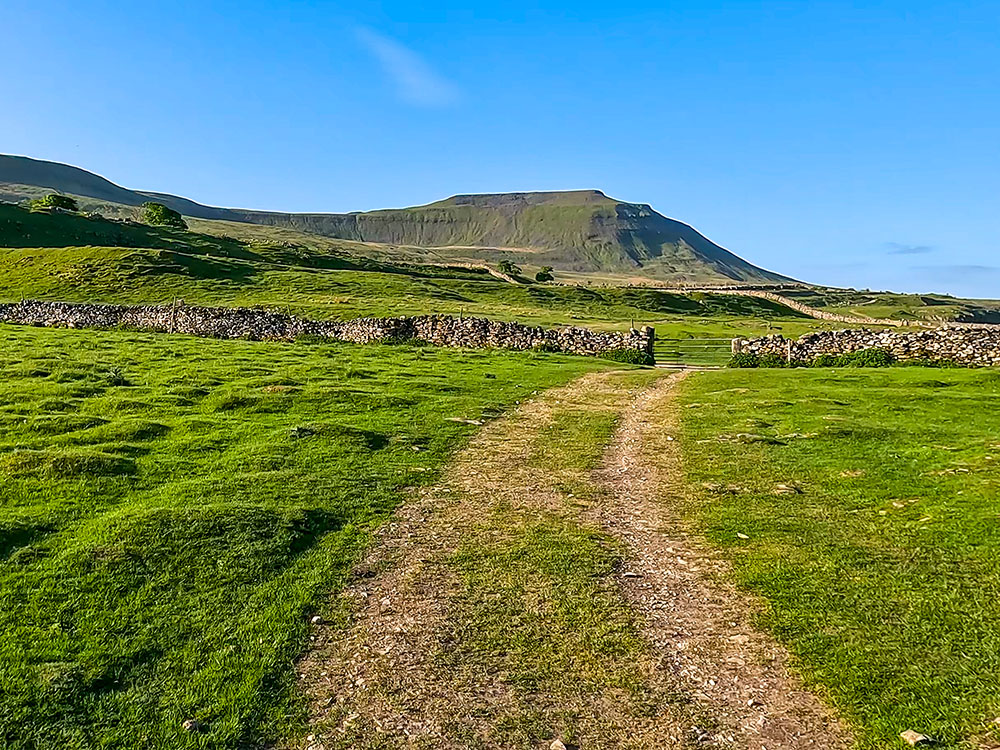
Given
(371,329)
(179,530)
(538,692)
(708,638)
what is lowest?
(371,329)

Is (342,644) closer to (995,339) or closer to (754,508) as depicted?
(754,508)

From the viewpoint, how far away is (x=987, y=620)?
7.92m

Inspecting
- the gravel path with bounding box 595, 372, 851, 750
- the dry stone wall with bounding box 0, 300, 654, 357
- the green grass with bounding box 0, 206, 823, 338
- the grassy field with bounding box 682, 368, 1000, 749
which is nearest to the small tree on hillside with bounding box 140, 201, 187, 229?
the green grass with bounding box 0, 206, 823, 338

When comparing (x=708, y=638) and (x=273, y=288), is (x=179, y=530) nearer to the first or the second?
(x=708, y=638)

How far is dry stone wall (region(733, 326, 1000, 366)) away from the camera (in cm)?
3638

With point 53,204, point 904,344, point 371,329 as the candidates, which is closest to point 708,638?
point 904,344

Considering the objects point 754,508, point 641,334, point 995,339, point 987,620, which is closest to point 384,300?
point 641,334

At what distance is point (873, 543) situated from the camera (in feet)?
34.2

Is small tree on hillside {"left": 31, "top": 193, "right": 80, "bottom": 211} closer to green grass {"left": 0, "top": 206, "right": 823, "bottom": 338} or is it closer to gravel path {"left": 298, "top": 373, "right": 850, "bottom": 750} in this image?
green grass {"left": 0, "top": 206, "right": 823, "bottom": 338}

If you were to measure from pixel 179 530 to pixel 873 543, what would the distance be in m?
9.54

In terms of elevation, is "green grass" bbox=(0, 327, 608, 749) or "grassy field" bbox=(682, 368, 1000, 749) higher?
"grassy field" bbox=(682, 368, 1000, 749)

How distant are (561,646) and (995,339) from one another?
3739 cm

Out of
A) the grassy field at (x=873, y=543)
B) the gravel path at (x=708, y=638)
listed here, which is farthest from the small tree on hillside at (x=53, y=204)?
the gravel path at (x=708, y=638)

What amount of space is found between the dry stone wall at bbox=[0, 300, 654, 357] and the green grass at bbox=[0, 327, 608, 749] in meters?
19.0
